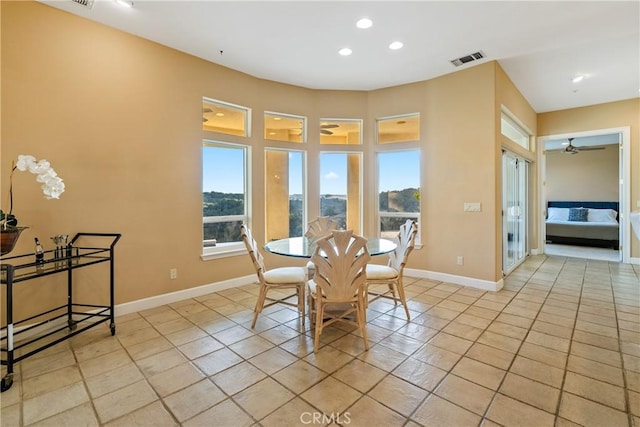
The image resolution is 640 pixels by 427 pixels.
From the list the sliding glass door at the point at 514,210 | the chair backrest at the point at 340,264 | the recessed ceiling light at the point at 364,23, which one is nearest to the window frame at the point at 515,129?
the sliding glass door at the point at 514,210

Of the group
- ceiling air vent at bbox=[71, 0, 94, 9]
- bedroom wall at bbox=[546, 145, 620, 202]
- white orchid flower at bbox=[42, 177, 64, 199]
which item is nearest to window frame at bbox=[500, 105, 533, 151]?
bedroom wall at bbox=[546, 145, 620, 202]

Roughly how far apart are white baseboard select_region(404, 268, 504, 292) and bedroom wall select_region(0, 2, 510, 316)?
58 mm

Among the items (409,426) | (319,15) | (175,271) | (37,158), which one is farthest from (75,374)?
(319,15)

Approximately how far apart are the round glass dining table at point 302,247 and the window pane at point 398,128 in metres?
2.13

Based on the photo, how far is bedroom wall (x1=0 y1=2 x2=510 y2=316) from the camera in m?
2.62

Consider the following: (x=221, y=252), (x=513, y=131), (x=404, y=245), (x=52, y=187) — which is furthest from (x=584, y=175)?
(x=52, y=187)

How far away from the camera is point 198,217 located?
3.73 metres

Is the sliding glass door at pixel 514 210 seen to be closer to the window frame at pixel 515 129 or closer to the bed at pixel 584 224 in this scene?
the window frame at pixel 515 129

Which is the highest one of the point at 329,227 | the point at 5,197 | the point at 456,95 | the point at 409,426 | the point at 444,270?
the point at 456,95

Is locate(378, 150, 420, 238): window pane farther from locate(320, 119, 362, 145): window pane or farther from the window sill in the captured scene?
the window sill

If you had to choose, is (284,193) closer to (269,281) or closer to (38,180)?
(269,281)

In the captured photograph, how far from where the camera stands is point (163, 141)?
3.40 meters

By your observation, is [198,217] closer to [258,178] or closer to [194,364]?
[258,178]

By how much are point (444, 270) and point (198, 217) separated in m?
3.55
